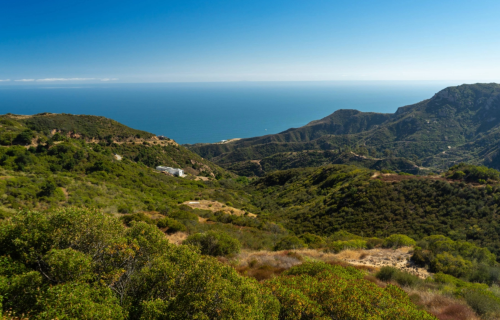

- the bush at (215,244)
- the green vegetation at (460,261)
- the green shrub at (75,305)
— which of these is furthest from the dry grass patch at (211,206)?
the green shrub at (75,305)

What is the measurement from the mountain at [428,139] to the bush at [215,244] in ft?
273

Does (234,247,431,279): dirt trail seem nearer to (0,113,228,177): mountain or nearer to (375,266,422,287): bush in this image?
(375,266,422,287): bush

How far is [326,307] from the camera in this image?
5.07m

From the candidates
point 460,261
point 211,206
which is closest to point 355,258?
point 460,261

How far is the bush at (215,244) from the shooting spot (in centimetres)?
1032

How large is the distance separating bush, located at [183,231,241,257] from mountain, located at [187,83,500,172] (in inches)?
3271

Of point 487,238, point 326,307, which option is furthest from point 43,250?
point 487,238

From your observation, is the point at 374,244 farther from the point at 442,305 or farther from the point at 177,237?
the point at 177,237

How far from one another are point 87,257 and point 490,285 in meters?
14.9

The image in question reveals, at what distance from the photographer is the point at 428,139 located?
120812mm

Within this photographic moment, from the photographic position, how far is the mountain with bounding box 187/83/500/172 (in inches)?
4149

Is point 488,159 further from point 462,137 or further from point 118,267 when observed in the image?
point 118,267

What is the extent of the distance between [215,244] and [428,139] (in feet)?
488

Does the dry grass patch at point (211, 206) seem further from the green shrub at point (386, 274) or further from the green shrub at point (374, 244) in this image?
the green shrub at point (386, 274)
